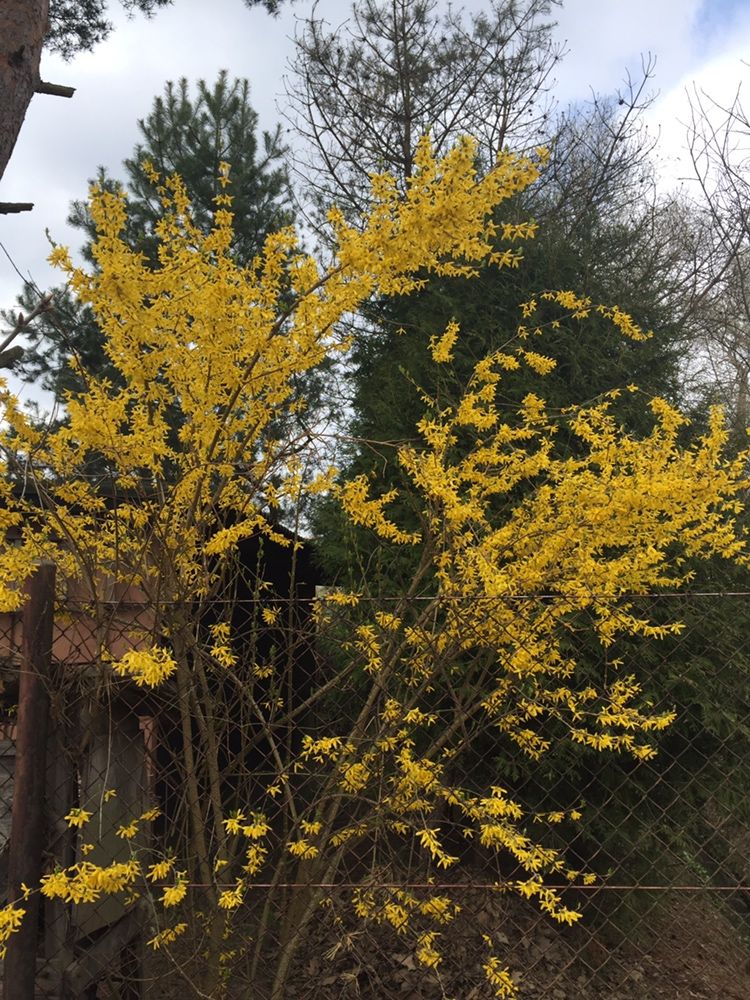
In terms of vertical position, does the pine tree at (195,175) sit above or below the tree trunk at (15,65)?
above

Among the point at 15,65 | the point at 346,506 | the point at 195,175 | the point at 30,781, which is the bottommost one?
the point at 30,781

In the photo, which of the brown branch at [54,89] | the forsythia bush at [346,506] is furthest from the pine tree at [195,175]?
the forsythia bush at [346,506]

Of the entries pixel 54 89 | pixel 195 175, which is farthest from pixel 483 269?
pixel 195 175

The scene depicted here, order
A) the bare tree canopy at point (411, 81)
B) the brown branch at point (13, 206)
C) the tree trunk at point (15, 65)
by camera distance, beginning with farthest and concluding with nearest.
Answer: the bare tree canopy at point (411, 81), the tree trunk at point (15, 65), the brown branch at point (13, 206)

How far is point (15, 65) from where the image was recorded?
3.23m

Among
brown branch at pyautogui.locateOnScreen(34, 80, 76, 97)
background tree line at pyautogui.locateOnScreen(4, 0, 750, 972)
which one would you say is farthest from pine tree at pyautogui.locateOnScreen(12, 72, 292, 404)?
brown branch at pyautogui.locateOnScreen(34, 80, 76, 97)

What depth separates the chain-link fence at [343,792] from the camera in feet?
8.11

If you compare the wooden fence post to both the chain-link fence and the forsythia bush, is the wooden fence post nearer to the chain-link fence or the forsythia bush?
the chain-link fence

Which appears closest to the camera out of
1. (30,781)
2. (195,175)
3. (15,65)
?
(30,781)

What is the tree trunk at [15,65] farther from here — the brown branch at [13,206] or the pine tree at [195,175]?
the pine tree at [195,175]

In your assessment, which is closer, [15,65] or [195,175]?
[15,65]

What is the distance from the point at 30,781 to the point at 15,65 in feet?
8.75

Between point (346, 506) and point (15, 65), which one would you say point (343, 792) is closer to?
point (346, 506)

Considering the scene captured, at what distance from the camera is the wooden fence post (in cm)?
234
